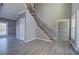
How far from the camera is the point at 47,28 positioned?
2857mm

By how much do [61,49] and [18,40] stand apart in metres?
0.90

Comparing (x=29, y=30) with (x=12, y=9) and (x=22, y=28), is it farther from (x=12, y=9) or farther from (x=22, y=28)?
(x=12, y=9)

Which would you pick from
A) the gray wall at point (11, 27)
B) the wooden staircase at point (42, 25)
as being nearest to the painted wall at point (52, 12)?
the wooden staircase at point (42, 25)

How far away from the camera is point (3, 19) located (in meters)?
2.83

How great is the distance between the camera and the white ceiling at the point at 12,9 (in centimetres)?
280

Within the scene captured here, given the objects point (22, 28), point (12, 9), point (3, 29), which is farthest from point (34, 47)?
point (12, 9)

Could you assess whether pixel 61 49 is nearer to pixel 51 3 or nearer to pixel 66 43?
pixel 66 43

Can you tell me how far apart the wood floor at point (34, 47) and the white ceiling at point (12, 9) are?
48cm

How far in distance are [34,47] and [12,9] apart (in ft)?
2.97

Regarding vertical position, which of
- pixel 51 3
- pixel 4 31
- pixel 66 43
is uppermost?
pixel 51 3

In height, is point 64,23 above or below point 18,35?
above

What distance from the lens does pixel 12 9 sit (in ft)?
9.25

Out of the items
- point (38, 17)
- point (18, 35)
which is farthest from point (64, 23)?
point (18, 35)
